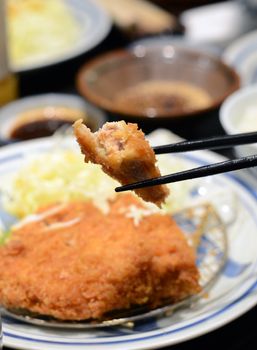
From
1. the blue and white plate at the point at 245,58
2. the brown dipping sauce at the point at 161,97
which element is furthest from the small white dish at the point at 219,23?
the brown dipping sauce at the point at 161,97

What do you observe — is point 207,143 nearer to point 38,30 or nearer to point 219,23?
point 38,30

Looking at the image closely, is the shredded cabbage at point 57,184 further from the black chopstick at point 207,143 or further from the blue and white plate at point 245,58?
the blue and white plate at point 245,58

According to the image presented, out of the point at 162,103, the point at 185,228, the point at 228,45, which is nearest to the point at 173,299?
the point at 185,228

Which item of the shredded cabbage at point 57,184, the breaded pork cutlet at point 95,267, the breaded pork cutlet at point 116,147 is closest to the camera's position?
the breaded pork cutlet at point 116,147

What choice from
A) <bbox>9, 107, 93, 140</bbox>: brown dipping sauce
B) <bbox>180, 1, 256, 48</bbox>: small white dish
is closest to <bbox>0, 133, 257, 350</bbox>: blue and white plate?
<bbox>9, 107, 93, 140</bbox>: brown dipping sauce

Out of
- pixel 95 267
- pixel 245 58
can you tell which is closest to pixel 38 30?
pixel 245 58

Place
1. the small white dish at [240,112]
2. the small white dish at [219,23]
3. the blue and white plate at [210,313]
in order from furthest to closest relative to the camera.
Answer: the small white dish at [219,23], the small white dish at [240,112], the blue and white plate at [210,313]
